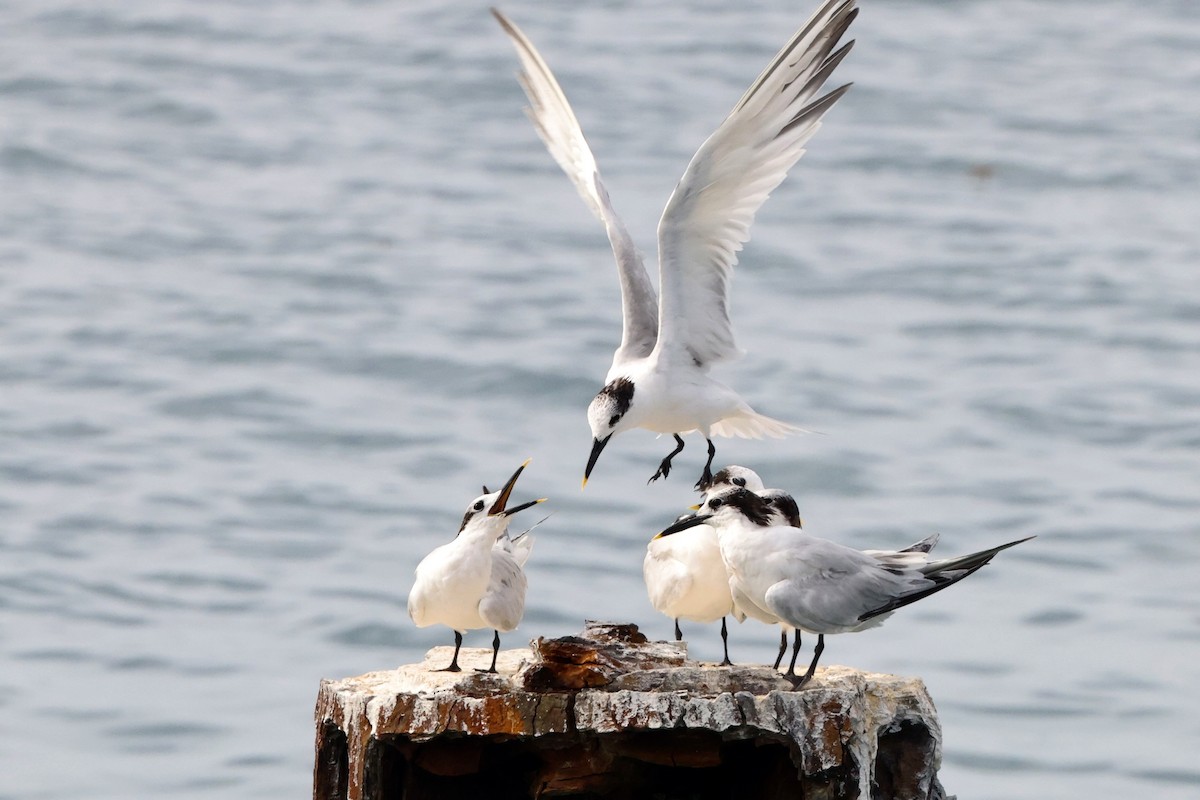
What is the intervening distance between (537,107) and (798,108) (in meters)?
2.55

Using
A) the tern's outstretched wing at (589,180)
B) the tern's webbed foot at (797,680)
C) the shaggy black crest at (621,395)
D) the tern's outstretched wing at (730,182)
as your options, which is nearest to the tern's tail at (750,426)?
the tern's outstretched wing at (730,182)

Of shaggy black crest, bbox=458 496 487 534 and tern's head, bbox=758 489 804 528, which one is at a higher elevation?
shaggy black crest, bbox=458 496 487 534

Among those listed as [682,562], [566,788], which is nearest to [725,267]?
[682,562]

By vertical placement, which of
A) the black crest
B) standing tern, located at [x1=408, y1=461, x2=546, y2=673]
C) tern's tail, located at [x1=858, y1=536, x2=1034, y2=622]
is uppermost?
the black crest

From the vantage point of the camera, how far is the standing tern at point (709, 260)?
7344mm

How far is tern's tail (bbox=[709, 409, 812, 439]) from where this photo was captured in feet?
26.3

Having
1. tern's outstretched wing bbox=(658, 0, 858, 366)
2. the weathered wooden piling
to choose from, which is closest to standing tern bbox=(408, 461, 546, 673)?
the weathered wooden piling

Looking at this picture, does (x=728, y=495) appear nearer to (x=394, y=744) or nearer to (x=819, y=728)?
(x=819, y=728)

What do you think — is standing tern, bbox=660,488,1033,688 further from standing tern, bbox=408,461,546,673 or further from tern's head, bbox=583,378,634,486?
tern's head, bbox=583,378,634,486

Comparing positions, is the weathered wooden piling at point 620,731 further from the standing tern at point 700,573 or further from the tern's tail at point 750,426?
the tern's tail at point 750,426

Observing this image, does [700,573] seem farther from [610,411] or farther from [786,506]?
[610,411]

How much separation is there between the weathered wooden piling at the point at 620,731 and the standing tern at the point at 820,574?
262mm

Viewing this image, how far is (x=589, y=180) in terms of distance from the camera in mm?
9062

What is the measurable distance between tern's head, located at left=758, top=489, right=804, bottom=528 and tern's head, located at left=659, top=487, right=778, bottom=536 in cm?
5
